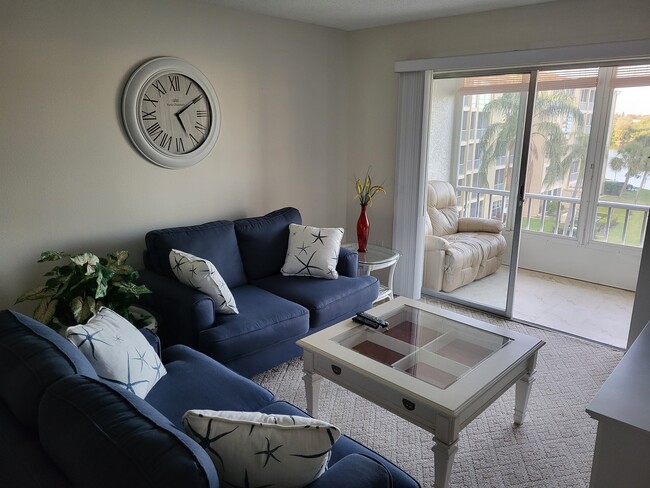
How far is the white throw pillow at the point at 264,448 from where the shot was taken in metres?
1.24

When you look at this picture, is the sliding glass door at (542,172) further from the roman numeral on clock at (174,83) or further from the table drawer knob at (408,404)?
the table drawer knob at (408,404)

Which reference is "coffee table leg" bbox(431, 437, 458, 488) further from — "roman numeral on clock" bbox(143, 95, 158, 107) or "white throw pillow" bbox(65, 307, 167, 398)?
"roman numeral on clock" bbox(143, 95, 158, 107)

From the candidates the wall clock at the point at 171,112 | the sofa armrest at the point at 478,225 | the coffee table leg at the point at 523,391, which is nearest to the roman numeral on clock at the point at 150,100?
the wall clock at the point at 171,112

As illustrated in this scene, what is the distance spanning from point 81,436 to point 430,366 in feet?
5.09

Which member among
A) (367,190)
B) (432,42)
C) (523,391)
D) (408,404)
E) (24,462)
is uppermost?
(432,42)

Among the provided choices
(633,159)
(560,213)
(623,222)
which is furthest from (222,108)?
(623,222)

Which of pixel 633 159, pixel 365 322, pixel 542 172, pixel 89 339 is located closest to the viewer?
pixel 89 339

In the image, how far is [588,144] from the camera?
476 centimetres

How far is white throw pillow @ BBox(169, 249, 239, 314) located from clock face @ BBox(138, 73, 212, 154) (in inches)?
34.9

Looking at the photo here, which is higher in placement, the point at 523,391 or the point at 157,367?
the point at 157,367

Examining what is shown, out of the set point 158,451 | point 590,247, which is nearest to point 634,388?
point 158,451

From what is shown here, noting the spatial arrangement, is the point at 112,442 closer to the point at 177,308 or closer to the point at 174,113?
the point at 177,308

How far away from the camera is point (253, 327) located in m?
2.76

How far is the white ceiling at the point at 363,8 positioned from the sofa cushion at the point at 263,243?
1.51 m
